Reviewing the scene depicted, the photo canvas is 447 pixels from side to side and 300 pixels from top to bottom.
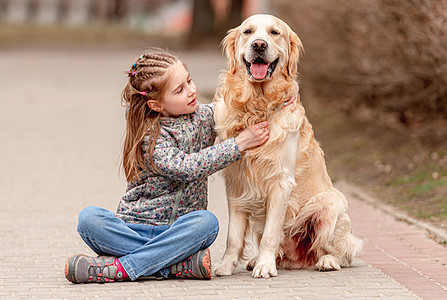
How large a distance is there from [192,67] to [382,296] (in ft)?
54.1

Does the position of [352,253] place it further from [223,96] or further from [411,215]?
[411,215]

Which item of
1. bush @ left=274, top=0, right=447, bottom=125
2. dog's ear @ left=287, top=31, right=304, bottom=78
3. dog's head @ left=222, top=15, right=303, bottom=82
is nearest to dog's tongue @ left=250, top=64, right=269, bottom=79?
dog's head @ left=222, top=15, right=303, bottom=82

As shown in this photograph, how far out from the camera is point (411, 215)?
7.15m

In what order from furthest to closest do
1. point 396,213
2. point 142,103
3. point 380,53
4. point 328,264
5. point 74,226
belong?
point 380,53
point 396,213
point 74,226
point 328,264
point 142,103

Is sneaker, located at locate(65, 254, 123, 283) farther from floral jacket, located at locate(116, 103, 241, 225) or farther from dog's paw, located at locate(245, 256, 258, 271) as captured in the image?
dog's paw, located at locate(245, 256, 258, 271)

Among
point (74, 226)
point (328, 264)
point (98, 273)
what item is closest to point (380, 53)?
point (74, 226)

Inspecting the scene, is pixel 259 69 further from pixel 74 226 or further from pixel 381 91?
pixel 381 91

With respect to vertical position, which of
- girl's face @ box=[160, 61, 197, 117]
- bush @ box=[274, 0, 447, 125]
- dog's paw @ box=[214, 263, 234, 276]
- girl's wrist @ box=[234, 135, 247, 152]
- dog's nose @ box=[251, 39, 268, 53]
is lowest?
dog's paw @ box=[214, 263, 234, 276]

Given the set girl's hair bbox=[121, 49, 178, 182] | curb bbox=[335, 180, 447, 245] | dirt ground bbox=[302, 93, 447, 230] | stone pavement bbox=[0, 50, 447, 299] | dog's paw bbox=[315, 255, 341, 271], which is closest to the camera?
stone pavement bbox=[0, 50, 447, 299]

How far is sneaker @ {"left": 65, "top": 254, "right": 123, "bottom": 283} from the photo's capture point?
189 inches

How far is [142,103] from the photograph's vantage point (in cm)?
500

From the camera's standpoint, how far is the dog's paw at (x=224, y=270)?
502 centimetres

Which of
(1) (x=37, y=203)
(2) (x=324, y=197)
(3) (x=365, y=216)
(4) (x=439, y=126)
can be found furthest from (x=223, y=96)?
(4) (x=439, y=126)

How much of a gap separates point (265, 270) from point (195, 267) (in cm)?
44
